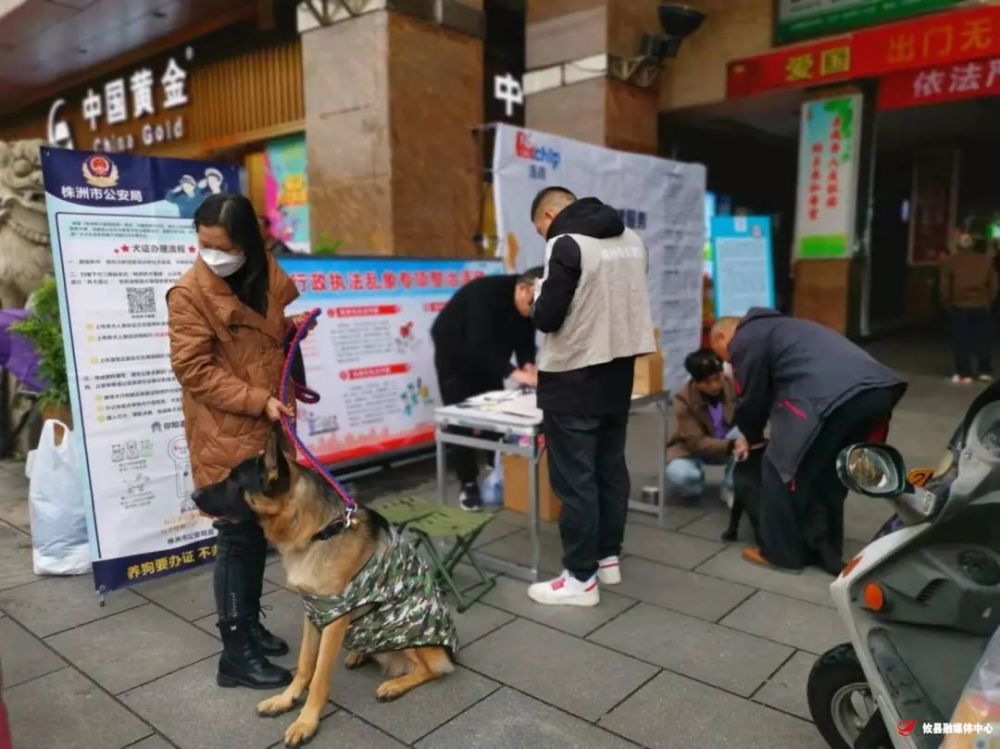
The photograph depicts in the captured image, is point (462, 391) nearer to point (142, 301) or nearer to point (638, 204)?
point (142, 301)

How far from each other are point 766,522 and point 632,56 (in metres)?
6.10

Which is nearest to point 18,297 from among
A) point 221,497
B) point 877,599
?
point 221,497

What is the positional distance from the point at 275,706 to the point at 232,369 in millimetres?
1198

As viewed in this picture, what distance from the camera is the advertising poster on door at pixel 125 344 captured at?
3.34 m

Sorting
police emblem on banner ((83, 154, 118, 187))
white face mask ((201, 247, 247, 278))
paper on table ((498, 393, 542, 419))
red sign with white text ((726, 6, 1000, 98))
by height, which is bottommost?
paper on table ((498, 393, 542, 419))

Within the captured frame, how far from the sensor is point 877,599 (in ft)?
6.33

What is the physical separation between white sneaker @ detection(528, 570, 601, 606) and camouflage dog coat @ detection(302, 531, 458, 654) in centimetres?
79

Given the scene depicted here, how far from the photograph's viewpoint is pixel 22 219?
519 cm

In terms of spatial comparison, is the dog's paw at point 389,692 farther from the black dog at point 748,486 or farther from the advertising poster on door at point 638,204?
the advertising poster on door at point 638,204

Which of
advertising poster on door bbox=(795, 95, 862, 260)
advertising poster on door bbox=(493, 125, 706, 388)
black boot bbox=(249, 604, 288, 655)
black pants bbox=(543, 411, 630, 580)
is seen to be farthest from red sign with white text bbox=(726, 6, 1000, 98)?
black boot bbox=(249, 604, 288, 655)

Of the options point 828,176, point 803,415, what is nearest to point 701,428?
point 803,415

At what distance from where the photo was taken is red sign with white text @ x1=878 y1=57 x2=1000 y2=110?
7.29 meters

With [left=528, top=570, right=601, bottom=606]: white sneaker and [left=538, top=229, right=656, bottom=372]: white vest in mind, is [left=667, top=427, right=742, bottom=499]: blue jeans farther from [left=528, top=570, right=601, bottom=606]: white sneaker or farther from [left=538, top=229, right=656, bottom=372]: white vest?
[left=538, top=229, right=656, bottom=372]: white vest

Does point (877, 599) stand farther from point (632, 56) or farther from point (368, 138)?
point (632, 56)
